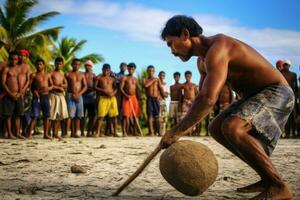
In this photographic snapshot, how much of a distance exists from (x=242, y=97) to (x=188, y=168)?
825mm

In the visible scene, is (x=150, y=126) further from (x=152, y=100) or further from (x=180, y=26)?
(x=180, y=26)

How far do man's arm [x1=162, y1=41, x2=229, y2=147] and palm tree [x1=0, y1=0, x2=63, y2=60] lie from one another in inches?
819

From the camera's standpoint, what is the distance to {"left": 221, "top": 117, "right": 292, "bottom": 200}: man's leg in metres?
3.12

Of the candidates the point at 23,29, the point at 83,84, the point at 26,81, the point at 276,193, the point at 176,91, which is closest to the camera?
the point at 276,193

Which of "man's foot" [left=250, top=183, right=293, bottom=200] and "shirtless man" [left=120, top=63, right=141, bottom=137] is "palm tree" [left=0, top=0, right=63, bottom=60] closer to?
"shirtless man" [left=120, top=63, right=141, bottom=137]

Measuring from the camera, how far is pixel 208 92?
297 cm

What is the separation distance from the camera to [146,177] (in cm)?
436

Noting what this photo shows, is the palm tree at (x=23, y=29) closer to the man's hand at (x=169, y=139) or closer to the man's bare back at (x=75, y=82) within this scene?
the man's bare back at (x=75, y=82)

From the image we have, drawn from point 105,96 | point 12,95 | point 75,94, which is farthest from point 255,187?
point 105,96

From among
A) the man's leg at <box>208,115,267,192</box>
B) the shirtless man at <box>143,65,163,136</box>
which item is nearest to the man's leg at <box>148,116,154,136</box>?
the shirtless man at <box>143,65,163,136</box>

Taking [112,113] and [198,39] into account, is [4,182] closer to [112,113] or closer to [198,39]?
[198,39]

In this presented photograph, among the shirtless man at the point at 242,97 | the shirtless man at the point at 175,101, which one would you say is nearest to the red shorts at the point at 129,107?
the shirtless man at the point at 175,101

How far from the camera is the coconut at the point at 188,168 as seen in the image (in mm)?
3260

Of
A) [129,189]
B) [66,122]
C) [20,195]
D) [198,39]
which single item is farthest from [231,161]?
[66,122]
